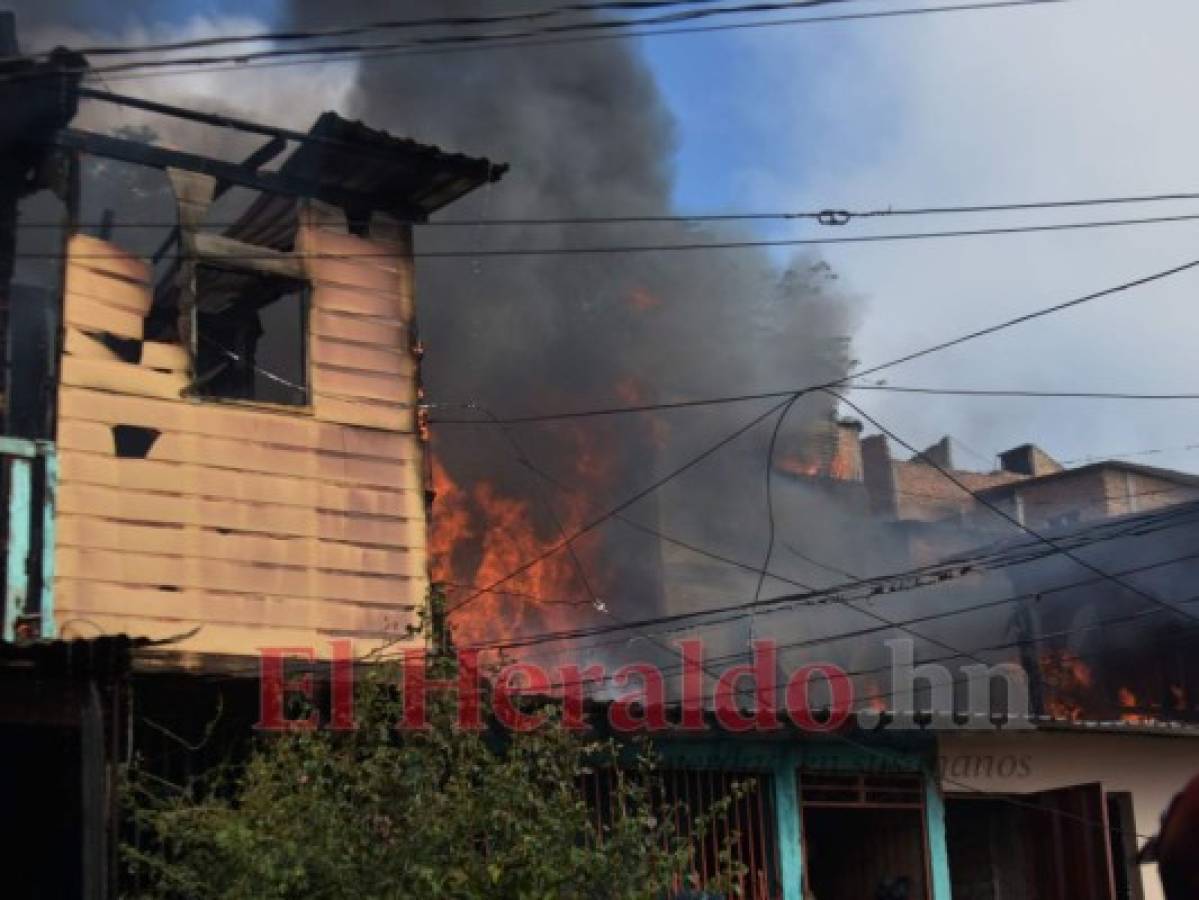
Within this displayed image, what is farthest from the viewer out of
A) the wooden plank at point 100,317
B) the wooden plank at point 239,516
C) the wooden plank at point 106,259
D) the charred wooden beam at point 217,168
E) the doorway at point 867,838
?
the doorway at point 867,838

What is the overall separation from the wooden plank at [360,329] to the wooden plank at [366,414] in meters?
0.57

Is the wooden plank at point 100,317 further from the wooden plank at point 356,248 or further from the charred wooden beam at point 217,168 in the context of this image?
the wooden plank at point 356,248

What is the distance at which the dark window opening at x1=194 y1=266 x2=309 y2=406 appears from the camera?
1255 cm

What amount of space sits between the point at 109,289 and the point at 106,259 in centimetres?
25

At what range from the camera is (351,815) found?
7473mm

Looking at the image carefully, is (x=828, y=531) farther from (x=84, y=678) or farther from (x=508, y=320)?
(x=84, y=678)

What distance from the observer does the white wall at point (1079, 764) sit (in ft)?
44.4

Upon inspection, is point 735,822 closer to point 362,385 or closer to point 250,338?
point 362,385

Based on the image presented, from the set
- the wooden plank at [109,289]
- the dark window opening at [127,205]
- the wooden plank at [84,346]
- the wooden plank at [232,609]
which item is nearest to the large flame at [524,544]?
the wooden plank at [232,609]

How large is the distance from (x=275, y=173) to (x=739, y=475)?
21.0m

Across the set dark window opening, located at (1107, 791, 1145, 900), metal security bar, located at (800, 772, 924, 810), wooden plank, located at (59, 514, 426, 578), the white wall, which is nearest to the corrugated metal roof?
wooden plank, located at (59, 514, 426, 578)

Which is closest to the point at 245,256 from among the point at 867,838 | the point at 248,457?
the point at 248,457

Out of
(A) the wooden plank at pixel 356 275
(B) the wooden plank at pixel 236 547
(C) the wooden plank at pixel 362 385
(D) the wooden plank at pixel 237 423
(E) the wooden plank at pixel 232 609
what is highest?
(A) the wooden plank at pixel 356 275

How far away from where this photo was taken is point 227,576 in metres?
11.6
